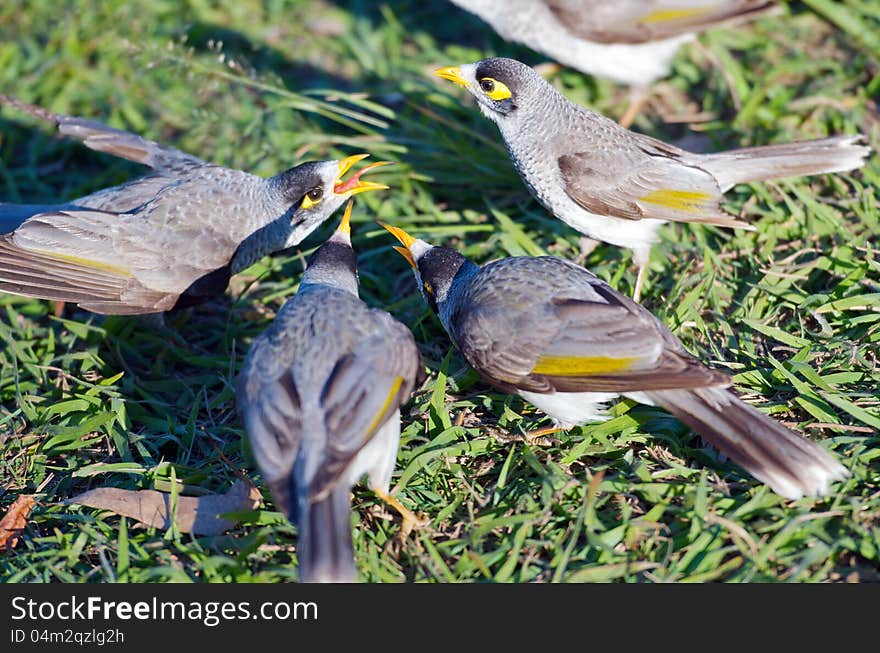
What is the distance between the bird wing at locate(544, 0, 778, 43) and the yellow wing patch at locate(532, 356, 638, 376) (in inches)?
136

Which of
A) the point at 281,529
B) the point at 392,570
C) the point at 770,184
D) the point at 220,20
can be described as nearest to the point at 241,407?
the point at 281,529

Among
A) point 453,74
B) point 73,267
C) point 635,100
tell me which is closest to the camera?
point 73,267

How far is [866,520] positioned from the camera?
4.39 m

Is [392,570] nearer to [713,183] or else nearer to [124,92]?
[713,183]

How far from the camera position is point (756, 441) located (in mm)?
4539

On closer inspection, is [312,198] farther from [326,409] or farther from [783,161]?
[783,161]

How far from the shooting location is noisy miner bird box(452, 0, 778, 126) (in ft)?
23.7

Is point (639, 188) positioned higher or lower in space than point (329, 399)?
higher

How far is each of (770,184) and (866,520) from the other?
2.88 metres

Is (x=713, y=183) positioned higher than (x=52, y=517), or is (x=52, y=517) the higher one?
(x=713, y=183)

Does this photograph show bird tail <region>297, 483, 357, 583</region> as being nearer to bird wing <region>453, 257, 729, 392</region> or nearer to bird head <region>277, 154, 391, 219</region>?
bird wing <region>453, 257, 729, 392</region>

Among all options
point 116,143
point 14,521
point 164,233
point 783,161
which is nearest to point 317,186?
point 164,233

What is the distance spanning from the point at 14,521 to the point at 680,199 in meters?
4.21

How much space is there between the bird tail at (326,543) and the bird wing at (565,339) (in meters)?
1.19
